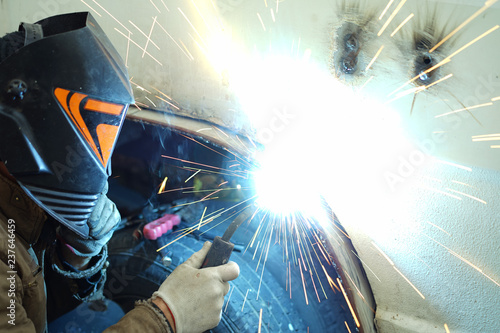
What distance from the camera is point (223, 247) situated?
1.11 m

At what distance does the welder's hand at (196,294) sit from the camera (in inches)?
42.3

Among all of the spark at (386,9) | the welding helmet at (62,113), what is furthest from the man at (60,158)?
the spark at (386,9)

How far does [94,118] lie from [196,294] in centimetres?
70

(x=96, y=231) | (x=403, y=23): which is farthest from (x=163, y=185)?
(x=403, y=23)

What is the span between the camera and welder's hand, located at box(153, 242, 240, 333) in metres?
1.08

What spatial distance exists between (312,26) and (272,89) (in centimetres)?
31

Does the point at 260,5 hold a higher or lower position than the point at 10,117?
higher

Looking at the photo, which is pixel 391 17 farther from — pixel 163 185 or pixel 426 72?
pixel 163 185

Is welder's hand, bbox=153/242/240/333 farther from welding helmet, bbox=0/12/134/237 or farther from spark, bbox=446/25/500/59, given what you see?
spark, bbox=446/25/500/59

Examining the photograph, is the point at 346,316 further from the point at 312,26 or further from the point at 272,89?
the point at 312,26

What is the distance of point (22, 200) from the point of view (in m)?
1.18

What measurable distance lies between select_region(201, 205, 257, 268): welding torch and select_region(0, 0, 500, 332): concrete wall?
349 mm

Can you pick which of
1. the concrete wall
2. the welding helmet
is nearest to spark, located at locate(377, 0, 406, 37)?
the concrete wall

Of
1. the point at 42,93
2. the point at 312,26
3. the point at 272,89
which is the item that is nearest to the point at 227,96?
the point at 272,89
